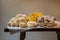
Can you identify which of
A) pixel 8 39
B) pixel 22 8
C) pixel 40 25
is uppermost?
pixel 22 8

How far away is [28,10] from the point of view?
7.57 feet

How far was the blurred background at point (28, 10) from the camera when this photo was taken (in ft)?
7.50

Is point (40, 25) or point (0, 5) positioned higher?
point (0, 5)

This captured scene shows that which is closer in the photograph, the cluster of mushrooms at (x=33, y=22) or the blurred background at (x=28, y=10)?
the cluster of mushrooms at (x=33, y=22)

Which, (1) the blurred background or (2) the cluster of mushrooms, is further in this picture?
(1) the blurred background

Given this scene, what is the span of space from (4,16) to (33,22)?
41.2 inches

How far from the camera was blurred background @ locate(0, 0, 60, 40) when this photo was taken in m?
2.29

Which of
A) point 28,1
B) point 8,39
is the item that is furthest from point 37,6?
point 8,39

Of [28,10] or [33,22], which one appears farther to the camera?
[28,10]

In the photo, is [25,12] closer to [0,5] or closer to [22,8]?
[22,8]

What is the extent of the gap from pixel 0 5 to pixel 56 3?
2.81ft

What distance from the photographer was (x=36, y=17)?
1.42m

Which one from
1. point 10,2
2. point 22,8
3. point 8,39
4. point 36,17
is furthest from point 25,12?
point 36,17

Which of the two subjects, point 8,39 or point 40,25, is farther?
point 8,39
